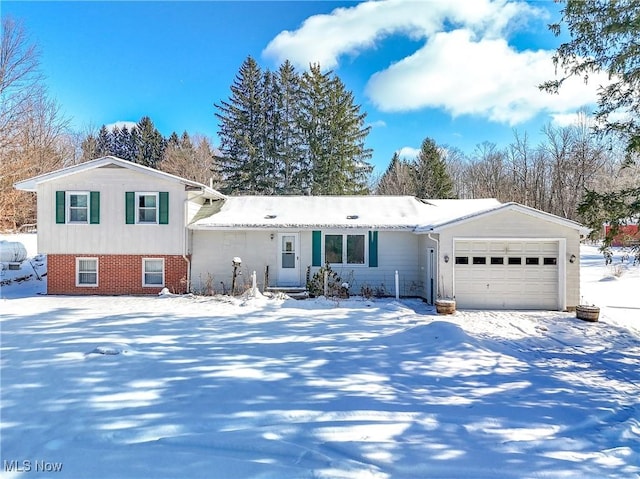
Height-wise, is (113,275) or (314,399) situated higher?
(113,275)

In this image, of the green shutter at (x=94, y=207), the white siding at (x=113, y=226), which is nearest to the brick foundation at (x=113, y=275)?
the white siding at (x=113, y=226)

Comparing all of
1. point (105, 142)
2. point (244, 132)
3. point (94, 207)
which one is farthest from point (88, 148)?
point (94, 207)

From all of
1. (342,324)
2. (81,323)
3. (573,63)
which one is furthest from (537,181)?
(81,323)

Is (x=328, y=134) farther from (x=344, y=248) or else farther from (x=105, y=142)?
(x=105, y=142)

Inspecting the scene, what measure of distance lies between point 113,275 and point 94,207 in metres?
2.53

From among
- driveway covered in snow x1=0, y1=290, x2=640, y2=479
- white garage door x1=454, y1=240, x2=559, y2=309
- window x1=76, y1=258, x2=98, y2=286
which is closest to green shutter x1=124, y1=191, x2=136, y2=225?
window x1=76, y1=258, x2=98, y2=286

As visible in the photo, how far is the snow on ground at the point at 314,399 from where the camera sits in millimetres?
3467

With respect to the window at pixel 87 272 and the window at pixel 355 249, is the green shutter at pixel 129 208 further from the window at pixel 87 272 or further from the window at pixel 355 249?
the window at pixel 355 249

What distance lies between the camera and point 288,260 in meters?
13.8

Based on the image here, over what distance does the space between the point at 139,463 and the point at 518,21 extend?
517 inches

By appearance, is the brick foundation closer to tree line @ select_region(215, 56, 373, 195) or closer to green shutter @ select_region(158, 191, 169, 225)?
green shutter @ select_region(158, 191, 169, 225)

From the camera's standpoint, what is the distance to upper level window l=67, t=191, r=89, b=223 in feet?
43.2

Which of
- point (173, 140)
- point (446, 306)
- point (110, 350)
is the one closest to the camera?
point (110, 350)

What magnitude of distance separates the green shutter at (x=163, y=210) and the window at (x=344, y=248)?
5801 millimetres
